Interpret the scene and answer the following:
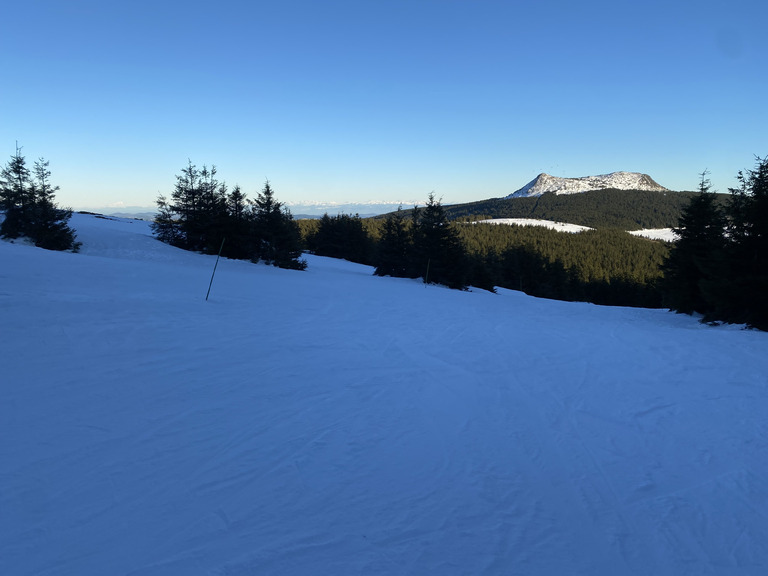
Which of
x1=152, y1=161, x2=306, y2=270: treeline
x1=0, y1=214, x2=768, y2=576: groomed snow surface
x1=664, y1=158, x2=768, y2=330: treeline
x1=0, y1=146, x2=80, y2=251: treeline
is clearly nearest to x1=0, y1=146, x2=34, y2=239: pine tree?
x1=0, y1=146, x2=80, y2=251: treeline

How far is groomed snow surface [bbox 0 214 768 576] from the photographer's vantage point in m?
3.15

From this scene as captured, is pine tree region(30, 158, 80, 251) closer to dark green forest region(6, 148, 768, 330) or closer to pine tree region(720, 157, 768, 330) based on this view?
dark green forest region(6, 148, 768, 330)

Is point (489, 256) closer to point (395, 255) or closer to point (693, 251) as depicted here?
point (395, 255)

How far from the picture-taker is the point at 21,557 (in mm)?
2797

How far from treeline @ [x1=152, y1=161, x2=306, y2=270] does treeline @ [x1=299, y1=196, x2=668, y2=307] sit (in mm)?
10731

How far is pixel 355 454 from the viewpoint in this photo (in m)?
4.61

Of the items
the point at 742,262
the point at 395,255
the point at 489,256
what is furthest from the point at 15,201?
the point at 489,256

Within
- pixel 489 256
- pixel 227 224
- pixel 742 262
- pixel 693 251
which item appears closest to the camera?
pixel 742 262

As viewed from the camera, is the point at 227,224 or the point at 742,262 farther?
the point at 227,224

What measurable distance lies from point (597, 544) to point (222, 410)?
4.86m

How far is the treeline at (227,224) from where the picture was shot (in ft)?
99.7

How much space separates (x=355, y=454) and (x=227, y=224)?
29.6m

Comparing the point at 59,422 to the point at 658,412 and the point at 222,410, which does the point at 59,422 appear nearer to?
the point at 222,410

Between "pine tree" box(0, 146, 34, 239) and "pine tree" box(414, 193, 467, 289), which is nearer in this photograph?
"pine tree" box(0, 146, 34, 239)
